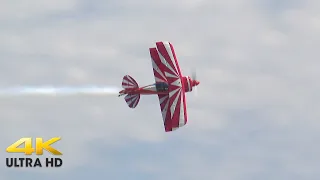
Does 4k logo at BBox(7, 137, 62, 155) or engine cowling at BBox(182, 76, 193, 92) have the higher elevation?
engine cowling at BBox(182, 76, 193, 92)

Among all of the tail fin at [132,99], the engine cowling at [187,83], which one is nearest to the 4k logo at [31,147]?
the tail fin at [132,99]

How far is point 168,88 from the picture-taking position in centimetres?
15475

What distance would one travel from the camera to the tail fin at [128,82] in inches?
6029

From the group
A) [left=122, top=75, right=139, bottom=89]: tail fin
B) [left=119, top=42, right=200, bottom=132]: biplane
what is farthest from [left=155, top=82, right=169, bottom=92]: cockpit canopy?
[left=122, top=75, right=139, bottom=89]: tail fin

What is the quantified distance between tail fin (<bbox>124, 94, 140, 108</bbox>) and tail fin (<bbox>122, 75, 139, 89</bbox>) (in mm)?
1359

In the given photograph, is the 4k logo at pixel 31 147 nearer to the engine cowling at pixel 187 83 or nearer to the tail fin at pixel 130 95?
the tail fin at pixel 130 95

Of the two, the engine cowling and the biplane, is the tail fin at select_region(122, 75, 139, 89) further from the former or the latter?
the engine cowling

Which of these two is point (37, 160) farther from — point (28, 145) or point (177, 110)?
point (177, 110)

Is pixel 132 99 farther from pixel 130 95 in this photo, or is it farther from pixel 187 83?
pixel 187 83

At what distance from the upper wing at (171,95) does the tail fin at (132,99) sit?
12.5 ft

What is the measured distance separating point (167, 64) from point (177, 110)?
6327 mm

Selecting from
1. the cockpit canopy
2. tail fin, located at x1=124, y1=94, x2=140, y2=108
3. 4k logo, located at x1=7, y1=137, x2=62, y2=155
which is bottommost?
4k logo, located at x1=7, y1=137, x2=62, y2=155

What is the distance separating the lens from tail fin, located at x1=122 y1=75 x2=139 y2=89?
153m

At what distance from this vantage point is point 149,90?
506 ft
